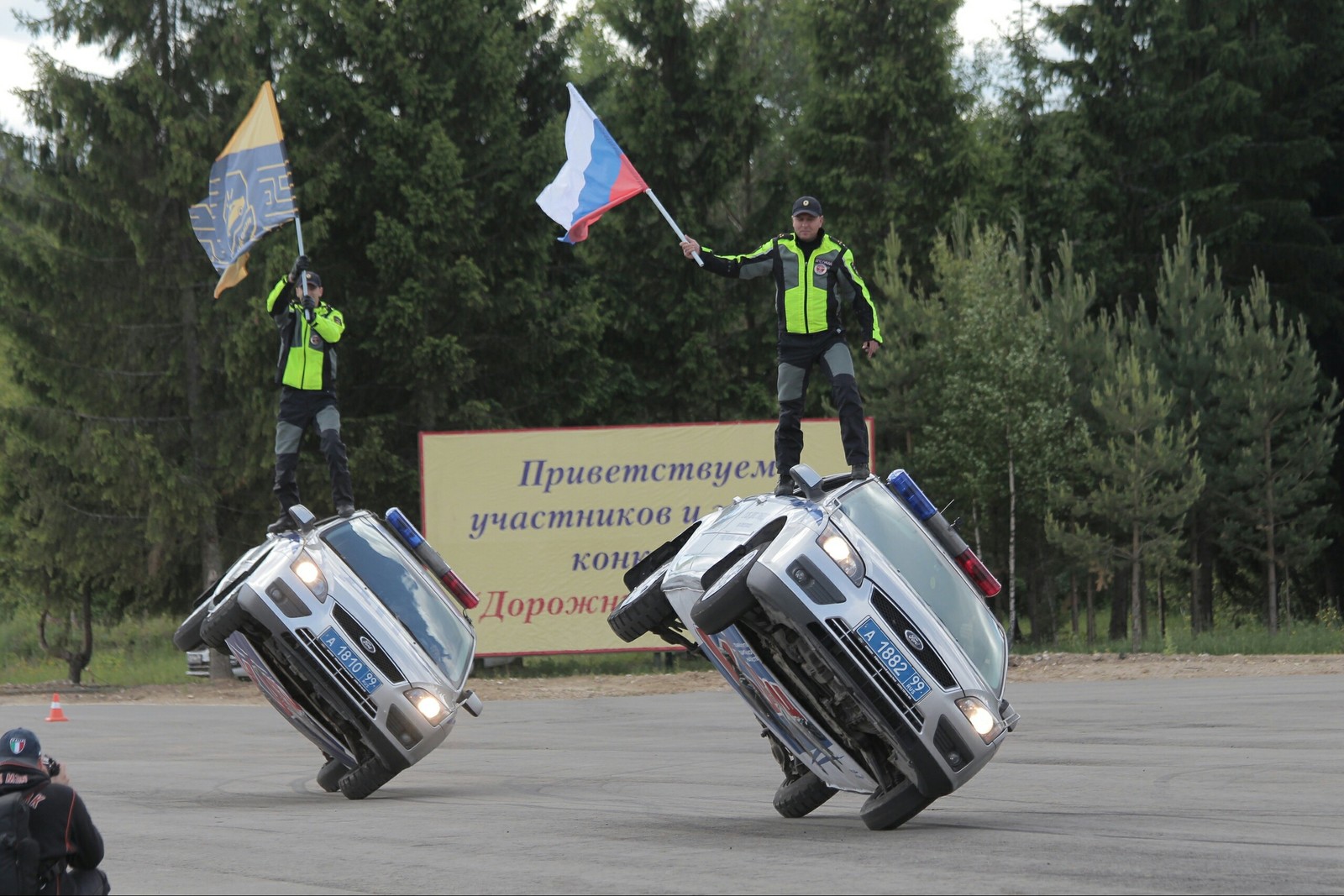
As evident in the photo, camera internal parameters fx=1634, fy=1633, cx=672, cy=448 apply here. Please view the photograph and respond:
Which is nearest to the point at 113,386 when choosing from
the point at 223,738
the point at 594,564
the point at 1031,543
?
the point at 594,564

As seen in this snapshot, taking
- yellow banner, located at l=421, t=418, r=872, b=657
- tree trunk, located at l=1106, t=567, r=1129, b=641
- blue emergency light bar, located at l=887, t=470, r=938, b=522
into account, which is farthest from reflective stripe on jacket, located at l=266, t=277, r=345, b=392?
tree trunk, located at l=1106, t=567, r=1129, b=641

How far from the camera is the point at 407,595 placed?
12.3 m

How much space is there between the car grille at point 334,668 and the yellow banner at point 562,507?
1552 cm

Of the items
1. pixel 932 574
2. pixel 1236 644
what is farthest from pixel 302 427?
pixel 1236 644

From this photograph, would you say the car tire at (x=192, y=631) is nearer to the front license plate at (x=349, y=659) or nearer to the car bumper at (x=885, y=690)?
the front license plate at (x=349, y=659)

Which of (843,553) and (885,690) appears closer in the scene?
(885,690)

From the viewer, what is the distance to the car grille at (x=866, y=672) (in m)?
8.48

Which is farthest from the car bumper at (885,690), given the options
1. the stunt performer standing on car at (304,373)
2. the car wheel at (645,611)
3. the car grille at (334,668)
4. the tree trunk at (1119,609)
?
the tree trunk at (1119,609)

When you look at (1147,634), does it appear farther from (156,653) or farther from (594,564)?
(156,653)

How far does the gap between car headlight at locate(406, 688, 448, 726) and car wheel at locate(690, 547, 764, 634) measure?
354cm

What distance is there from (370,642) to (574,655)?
18.1 metres

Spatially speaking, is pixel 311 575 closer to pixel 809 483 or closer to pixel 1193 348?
pixel 809 483

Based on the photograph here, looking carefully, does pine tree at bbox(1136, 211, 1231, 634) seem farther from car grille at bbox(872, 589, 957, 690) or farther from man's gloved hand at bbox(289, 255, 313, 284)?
car grille at bbox(872, 589, 957, 690)

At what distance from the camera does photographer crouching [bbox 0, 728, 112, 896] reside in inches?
268
